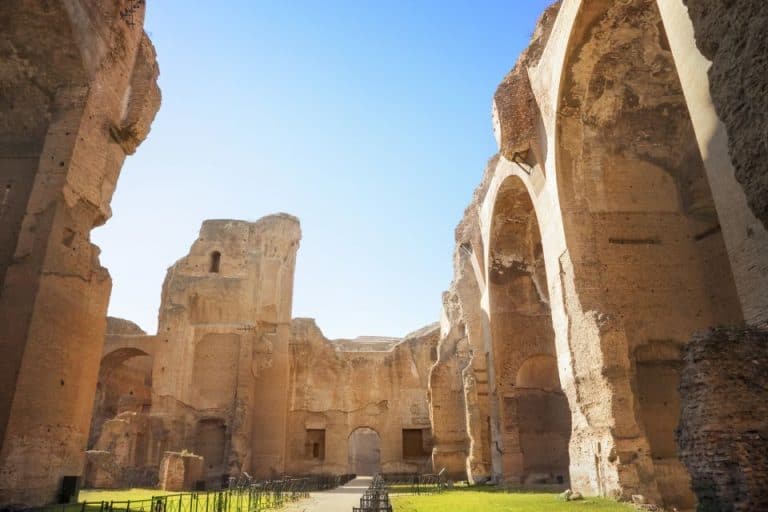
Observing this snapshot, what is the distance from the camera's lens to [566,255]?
436 inches

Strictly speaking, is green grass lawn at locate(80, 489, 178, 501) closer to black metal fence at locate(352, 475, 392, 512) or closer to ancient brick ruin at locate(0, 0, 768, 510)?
ancient brick ruin at locate(0, 0, 768, 510)

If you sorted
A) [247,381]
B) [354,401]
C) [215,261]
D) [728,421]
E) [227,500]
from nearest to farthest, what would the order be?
[728,421], [227,500], [247,381], [354,401], [215,261]

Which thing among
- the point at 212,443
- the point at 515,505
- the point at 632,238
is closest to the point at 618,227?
the point at 632,238

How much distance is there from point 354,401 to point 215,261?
30.3 feet

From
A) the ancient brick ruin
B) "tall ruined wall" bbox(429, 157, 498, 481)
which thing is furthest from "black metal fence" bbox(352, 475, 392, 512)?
"tall ruined wall" bbox(429, 157, 498, 481)

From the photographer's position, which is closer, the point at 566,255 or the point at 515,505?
the point at 515,505

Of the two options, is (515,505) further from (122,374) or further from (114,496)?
(122,374)

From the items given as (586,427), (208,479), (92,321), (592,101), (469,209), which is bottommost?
(208,479)

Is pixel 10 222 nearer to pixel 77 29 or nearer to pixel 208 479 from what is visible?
pixel 77 29

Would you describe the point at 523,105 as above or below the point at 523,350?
above

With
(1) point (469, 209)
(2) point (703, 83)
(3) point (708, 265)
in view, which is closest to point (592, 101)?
(3) point (708, 265)

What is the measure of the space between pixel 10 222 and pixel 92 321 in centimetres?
224

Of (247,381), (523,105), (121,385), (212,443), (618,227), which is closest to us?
(618,227)

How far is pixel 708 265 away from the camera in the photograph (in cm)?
1097
